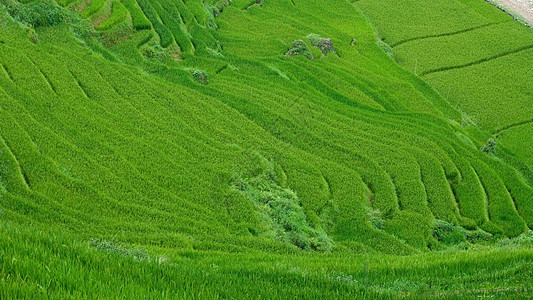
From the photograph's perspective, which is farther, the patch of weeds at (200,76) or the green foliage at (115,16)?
the green foliage at (115,16)

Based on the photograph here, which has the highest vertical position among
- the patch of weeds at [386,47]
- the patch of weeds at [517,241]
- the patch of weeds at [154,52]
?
the patch of weeds at [386,47]

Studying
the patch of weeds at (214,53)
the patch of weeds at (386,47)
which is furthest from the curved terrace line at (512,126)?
the patch of weeds at (214,53)

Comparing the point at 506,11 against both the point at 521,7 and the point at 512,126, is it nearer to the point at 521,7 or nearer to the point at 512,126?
the point at 521,7

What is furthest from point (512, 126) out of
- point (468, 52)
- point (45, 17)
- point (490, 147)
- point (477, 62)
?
point (45, 17)

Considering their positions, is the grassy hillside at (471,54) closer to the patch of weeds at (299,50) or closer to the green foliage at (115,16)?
the patch of weeds at (299,50)

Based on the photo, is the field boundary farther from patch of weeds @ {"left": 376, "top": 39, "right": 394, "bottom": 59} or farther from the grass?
patch of weeds @ {"left": 376, "top": 39, "right": 394, "bottom": 59}

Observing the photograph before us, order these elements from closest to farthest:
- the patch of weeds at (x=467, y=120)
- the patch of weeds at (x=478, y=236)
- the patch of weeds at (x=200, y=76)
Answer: the patch of weeds at (x=478, y=236) < the patch of weeds at (x=200, y=76) < the patch of weeds at (x=467, y=120)
